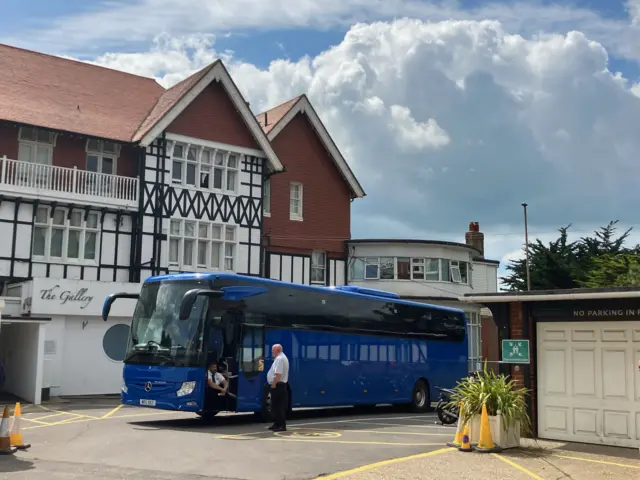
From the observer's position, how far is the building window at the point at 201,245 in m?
31.0

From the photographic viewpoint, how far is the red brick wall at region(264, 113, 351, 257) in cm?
3544

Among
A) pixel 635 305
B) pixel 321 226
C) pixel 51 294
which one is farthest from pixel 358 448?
pixel 321 226

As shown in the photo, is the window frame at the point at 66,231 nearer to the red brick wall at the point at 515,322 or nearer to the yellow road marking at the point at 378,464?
the red brick wall at the point at 515,322

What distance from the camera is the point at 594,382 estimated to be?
13641mm

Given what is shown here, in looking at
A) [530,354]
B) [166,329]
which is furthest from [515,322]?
[166,329]

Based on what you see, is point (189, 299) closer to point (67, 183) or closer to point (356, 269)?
point (67, 183)

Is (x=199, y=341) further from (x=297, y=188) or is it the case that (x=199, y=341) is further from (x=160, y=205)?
(x=297, y=188)

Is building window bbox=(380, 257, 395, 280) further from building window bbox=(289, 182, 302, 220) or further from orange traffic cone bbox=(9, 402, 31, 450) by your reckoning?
orange traffic cone bbox=(9, 402, 31, 450)

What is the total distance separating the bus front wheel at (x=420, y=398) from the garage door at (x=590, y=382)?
27.9 feet

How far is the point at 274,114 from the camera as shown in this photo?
37.5m

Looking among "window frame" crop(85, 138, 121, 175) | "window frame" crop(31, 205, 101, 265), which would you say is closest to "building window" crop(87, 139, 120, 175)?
"window frame" crop(85, 138, 121, 175)

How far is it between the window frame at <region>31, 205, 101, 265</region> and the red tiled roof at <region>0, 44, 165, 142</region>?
3.02m

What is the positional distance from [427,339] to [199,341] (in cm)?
900

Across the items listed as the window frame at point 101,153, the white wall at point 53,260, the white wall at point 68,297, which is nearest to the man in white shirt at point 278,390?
the white wall at point 68,297
